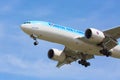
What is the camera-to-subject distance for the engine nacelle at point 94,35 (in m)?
78.6

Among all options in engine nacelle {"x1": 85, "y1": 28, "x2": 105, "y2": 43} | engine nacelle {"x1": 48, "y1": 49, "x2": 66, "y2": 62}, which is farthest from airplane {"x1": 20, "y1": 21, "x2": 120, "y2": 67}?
engine nacelle {"x1": 48, "y1": 49, "x2": 66, "y2": 62}

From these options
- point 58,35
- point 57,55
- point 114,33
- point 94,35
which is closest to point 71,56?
point 57,55

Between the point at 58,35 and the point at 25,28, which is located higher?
the point at 25,28

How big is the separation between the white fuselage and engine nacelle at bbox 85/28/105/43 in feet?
3.83

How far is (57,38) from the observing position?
78250 millimetres

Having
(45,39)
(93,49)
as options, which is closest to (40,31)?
(45,39)

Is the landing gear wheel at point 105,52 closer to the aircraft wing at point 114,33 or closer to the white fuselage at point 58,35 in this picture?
the white fuselage at point 58,35

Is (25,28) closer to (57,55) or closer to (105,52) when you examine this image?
(57,55)

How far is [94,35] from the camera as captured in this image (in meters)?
78.7

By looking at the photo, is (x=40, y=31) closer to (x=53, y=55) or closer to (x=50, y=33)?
(x=50, y=33)

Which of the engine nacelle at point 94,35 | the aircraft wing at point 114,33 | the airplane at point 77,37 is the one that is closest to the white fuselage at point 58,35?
the airplane at point 77,37

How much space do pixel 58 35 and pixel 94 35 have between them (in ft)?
15.4

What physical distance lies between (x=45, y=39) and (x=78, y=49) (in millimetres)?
5033

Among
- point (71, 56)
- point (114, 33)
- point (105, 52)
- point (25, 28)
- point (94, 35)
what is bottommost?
point (105, 52)
